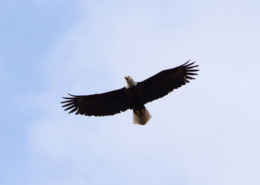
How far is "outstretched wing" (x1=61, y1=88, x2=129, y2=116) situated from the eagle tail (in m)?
0.36

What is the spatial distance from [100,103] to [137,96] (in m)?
1.13

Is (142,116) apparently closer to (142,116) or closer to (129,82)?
(142,116)

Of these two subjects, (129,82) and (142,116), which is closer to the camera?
(129,82)

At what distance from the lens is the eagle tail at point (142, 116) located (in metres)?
15.8

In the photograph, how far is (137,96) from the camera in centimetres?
1540

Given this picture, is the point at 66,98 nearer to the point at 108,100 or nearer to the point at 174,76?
the point at 108,100

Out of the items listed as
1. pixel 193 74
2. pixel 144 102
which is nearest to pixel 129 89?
pixel 144 102

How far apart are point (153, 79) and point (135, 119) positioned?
133 cm

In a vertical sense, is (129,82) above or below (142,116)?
above

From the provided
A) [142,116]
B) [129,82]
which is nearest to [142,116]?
[142,116]

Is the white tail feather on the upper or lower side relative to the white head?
lower

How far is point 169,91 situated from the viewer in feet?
51.5

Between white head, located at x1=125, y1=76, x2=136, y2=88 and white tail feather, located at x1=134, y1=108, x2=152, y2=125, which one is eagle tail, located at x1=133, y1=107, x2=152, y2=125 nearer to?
white tail feather, located at x1=134, y1=108, x2=152, y2=125

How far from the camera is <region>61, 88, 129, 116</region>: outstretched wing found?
15.6 m
